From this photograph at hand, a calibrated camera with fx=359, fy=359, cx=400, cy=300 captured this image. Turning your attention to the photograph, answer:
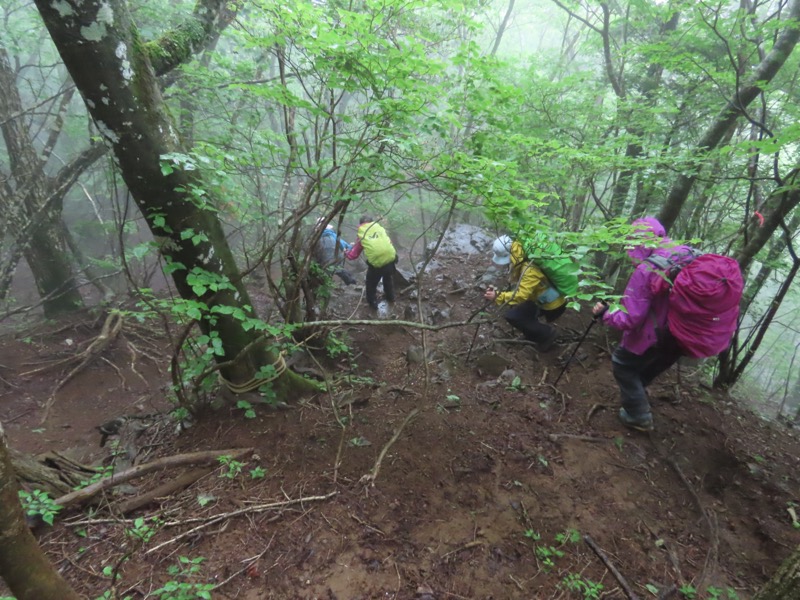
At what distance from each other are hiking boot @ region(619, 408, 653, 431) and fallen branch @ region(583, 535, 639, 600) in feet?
5.63

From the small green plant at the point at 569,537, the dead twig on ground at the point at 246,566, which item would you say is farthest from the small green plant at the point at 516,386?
the dead twig on ground at the point at 246,566

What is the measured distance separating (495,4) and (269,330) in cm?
2063

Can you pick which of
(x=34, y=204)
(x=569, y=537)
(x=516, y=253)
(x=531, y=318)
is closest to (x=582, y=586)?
(x=569, y=537)

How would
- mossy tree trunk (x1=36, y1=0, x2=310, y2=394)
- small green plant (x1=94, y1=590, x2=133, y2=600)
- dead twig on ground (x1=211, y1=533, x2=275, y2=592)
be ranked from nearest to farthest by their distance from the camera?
small green plant (x1=94, y1=590, x2=133, y2=600), dead twig on ground (x1=211, y1=533, x2=275, y2=592), mossy tree trunk (x1=36, y1=0, x2=310, y2=394)

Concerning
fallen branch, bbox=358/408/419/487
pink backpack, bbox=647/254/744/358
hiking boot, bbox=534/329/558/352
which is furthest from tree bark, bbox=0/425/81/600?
hiking boot, bbox=534/329/558/352

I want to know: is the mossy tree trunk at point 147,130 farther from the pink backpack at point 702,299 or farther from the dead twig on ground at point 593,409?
the pink backpack at point 702,299

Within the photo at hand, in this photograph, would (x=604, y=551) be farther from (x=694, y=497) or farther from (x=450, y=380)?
(x=450, y=380)

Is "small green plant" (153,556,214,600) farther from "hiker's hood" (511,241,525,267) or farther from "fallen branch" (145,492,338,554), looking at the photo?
"hiker's hood" (511,241,525,267)

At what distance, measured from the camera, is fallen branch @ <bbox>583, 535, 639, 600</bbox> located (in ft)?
8.04

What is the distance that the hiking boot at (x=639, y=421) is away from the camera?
13.0 ft

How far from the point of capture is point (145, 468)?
10.1 feet

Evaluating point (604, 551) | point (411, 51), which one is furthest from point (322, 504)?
point (411, 51)

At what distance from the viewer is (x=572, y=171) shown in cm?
567

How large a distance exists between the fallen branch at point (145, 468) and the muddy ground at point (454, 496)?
0.07 meters
